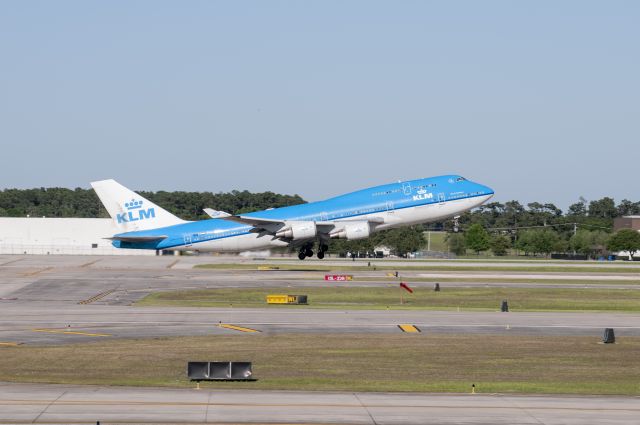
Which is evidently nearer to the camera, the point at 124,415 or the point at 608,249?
the point at 124,415

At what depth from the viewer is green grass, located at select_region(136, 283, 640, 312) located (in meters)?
52.9

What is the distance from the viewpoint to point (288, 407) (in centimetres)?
2330

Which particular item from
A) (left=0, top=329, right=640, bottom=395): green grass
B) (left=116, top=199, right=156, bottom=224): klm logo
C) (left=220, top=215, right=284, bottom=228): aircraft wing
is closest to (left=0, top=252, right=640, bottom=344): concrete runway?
(left=0, top=329, right=640, bottom=395): green grass

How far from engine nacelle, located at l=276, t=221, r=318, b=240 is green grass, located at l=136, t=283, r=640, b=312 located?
13515 millimetres

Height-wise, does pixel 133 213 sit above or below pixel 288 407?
above

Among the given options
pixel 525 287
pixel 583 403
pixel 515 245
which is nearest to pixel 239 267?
pixel 525 287

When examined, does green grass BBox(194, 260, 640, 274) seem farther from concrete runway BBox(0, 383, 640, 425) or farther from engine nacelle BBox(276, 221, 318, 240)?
concrete runway BBox(0, 383, 640, 425)

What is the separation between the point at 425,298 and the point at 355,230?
19.9 metres

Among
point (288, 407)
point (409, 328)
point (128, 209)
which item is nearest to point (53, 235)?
point (128, 209)

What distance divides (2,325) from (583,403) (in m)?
25.7

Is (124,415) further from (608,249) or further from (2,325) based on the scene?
(608,249)

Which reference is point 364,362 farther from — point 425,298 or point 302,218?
point 302,218

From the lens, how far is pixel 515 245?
17062 cm

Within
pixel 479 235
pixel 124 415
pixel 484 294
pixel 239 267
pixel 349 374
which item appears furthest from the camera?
pixel 479 235
